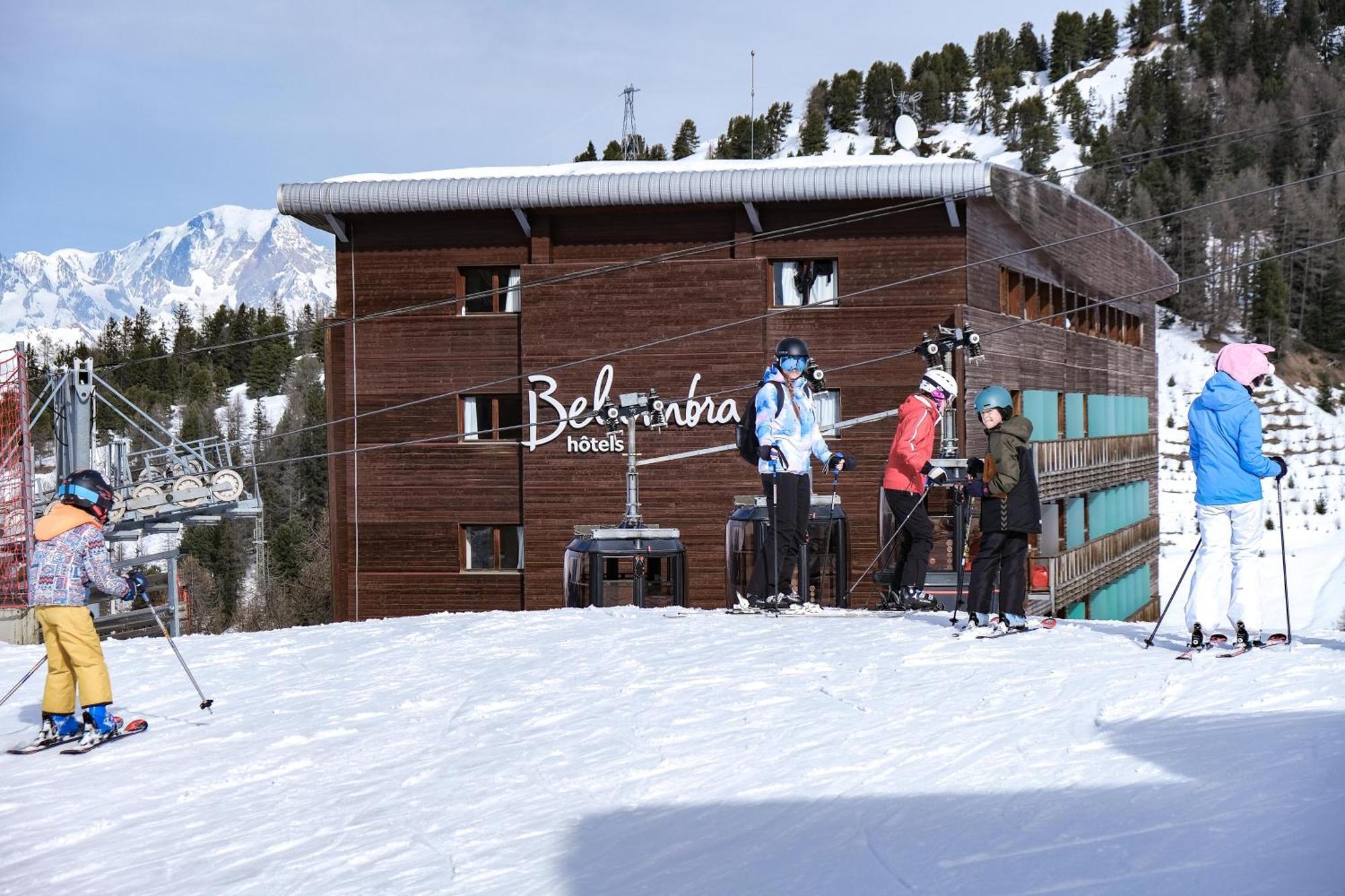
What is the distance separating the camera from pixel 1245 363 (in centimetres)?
864

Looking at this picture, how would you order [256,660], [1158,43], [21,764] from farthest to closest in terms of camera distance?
[1158,43] → [256,660] → [21,764]

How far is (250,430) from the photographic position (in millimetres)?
121312

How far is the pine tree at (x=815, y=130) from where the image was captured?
14325 centimetres

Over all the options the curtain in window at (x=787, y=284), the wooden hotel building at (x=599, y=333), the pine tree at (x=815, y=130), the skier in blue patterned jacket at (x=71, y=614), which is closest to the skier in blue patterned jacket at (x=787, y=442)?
the skier in blue patterned jacket at (x=71, y=614)

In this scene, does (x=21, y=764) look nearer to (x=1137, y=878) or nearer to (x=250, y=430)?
(x=1137, y=878)

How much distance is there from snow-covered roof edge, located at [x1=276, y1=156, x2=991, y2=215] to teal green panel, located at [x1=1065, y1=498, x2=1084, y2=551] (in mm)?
10200

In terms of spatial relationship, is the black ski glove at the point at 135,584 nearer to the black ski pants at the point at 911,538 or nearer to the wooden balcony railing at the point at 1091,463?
the black ski pants at the point at 911,538

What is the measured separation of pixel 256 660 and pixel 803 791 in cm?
662

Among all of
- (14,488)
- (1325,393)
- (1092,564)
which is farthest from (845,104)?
(14,488)

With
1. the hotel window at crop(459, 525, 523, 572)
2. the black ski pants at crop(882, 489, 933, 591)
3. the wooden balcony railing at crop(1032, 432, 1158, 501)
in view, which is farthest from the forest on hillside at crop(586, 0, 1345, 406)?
the black ski pants at crop(882, 489, 933, 591)

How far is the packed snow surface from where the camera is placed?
17.0ft

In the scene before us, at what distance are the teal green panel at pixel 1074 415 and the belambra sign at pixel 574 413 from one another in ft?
39.3

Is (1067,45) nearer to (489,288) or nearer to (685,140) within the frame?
(685,140)

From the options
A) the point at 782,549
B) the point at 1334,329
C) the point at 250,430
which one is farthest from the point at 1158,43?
the point at 782,549
